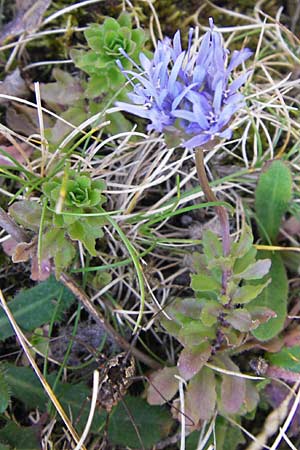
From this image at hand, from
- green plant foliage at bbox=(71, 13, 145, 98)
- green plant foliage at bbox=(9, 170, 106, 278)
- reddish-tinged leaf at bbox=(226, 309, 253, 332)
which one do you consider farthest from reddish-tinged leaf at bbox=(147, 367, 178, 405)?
green plant foliage at bbox=(71, 13, 145, 98)

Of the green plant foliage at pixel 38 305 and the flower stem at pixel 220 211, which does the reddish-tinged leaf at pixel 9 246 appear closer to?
the green plant foliage at pixel 38 305

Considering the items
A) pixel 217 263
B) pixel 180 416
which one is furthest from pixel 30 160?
pixel 180 416

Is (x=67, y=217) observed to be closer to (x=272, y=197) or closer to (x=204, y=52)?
(x=204, y=52)

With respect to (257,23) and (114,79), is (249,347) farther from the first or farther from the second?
(257,23)

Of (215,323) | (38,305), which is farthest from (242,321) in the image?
(38,305)

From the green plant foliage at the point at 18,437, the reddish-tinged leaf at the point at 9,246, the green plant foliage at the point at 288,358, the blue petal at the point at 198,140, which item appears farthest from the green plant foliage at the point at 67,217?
the green plant foliage at the point at 288,358

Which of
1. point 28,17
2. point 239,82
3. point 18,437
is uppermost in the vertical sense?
point 28,17
